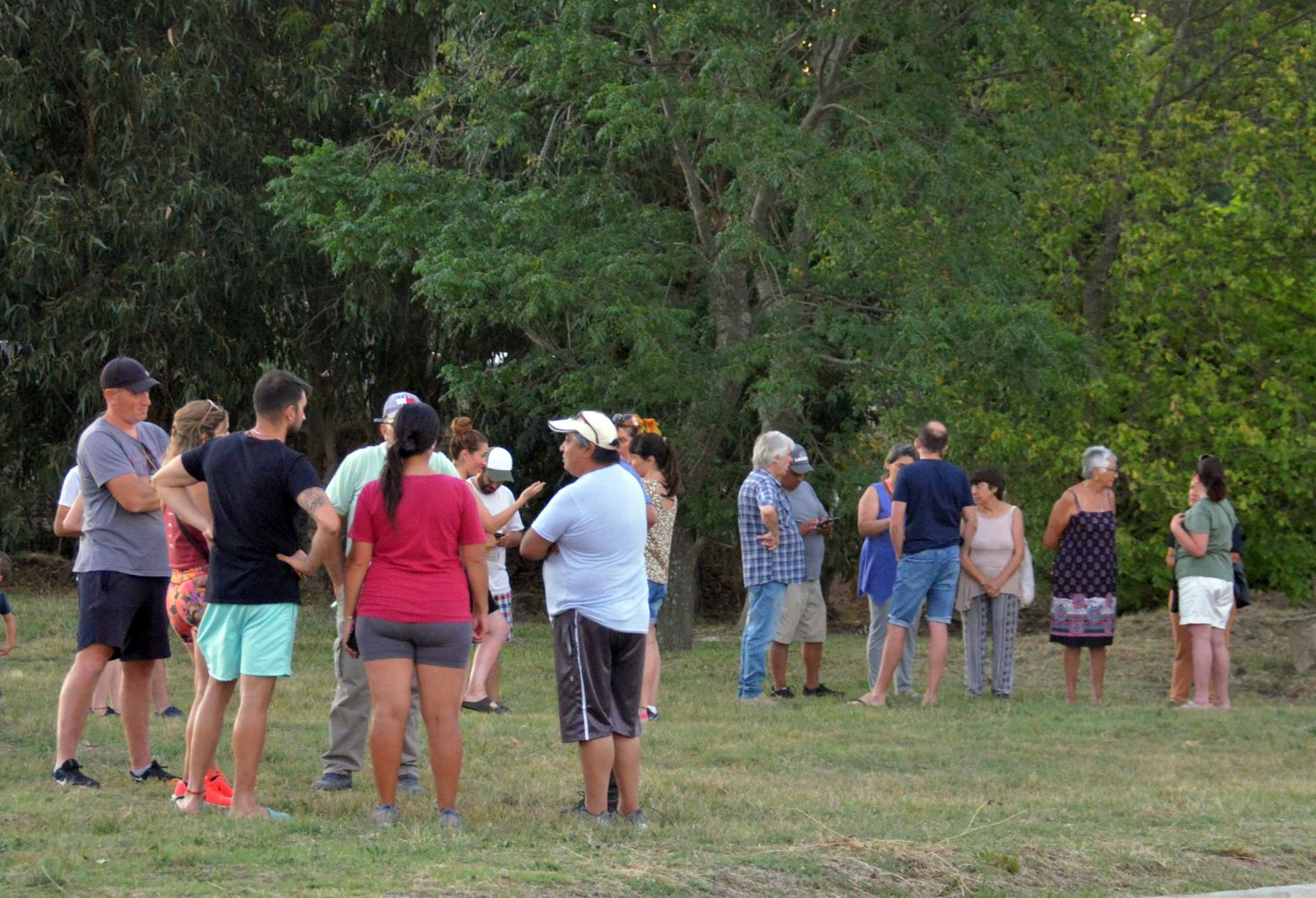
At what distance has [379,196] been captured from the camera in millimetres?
16609

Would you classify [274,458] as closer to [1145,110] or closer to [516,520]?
[516,520]

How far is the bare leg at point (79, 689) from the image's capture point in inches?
302

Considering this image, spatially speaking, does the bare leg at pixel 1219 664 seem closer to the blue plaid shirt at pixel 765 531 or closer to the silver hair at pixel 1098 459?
the silver hair at pixel 1098 459

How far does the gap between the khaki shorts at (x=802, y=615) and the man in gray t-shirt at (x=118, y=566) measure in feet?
18.7

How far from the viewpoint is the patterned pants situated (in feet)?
42.2

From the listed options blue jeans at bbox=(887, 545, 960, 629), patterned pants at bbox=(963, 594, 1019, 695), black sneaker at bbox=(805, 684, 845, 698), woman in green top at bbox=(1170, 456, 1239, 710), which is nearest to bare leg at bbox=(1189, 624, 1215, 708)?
woman in green top at bbox=(1170, 456, 1239, 710)

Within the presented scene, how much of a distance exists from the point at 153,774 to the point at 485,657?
355 cm

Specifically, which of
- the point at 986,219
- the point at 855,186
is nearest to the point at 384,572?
the point at 855,186

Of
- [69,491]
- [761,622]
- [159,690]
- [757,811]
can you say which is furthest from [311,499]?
[761,622]

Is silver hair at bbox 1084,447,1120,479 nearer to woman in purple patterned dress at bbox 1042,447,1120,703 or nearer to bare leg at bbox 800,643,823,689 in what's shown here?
woman in purple patterned dress at bbox 1042,447,1120,703

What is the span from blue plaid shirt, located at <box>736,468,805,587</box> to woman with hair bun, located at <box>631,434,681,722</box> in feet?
4.06

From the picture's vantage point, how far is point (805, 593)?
12734 mm

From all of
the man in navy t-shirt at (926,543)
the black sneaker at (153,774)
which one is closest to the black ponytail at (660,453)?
the man in navy t-shirt at (926,543)

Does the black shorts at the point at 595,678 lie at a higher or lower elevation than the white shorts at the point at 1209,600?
lower
